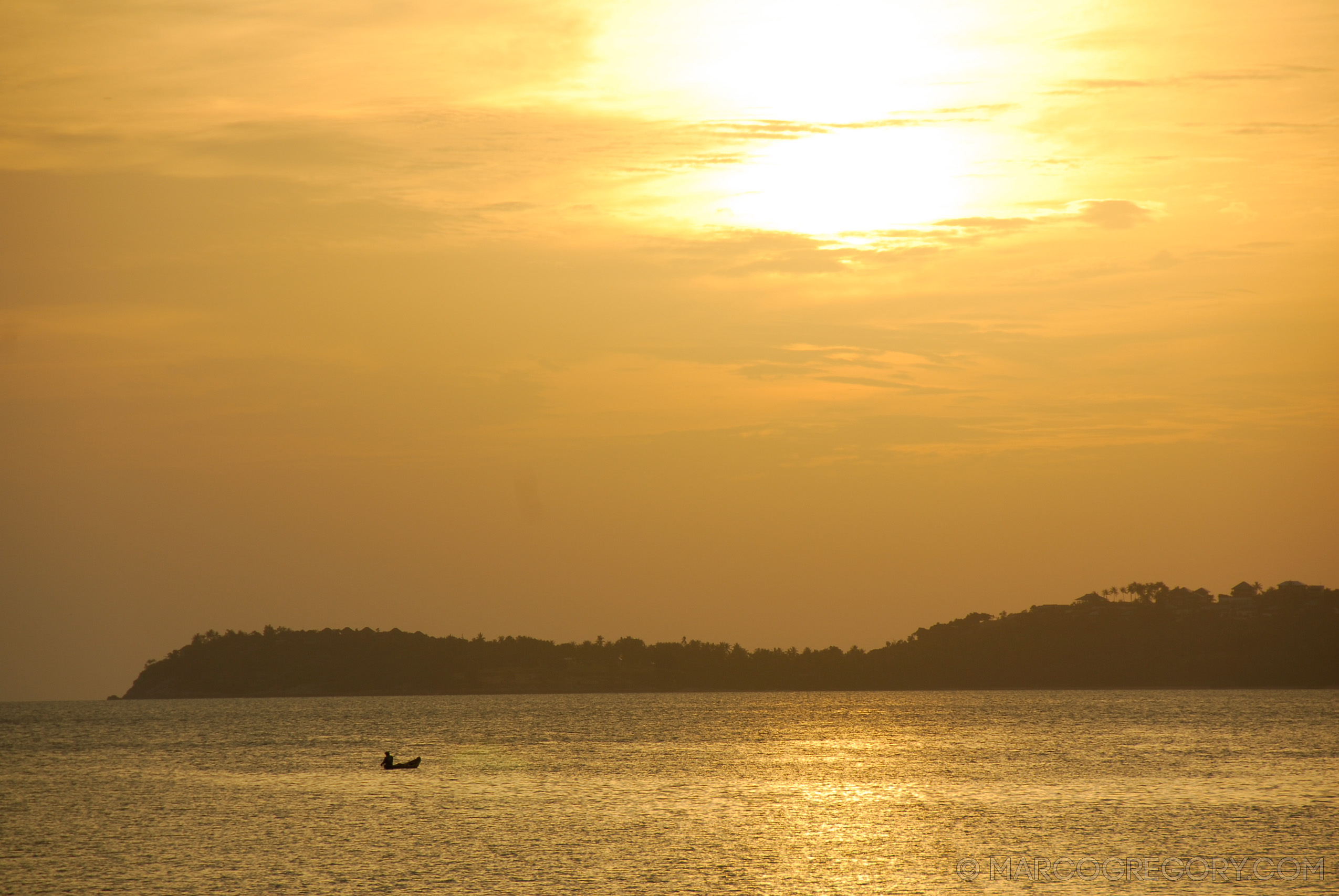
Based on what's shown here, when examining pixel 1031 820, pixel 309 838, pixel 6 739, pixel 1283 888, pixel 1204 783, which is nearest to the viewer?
pixel 1283 888

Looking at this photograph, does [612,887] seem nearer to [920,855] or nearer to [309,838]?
[920,855]

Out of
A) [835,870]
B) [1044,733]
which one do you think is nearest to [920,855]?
[835,870]

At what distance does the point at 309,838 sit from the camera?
65938 mm

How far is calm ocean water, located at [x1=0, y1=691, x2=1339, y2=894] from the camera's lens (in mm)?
53812

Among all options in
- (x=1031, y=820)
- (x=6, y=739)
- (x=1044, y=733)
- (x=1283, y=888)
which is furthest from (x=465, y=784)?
(x=6, y=739)

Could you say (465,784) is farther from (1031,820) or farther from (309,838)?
(1031,820)

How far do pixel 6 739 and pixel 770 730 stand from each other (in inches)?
3992

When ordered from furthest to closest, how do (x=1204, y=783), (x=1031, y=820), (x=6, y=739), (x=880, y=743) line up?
(x=6, y=739)
(x=880, y=743)
(x=1204, y=783)
(x=1031, y=820)

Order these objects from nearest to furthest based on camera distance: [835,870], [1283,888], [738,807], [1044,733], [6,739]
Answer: [1283,888] → [835,870] → [738,807] → [1044,733] → [6,739]

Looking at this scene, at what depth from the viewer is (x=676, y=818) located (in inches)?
2859

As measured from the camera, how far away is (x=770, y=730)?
180 meters

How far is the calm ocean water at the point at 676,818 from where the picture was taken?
53.8 m

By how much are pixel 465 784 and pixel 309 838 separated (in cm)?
2913

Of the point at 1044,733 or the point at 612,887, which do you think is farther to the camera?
the point at 1044,733
